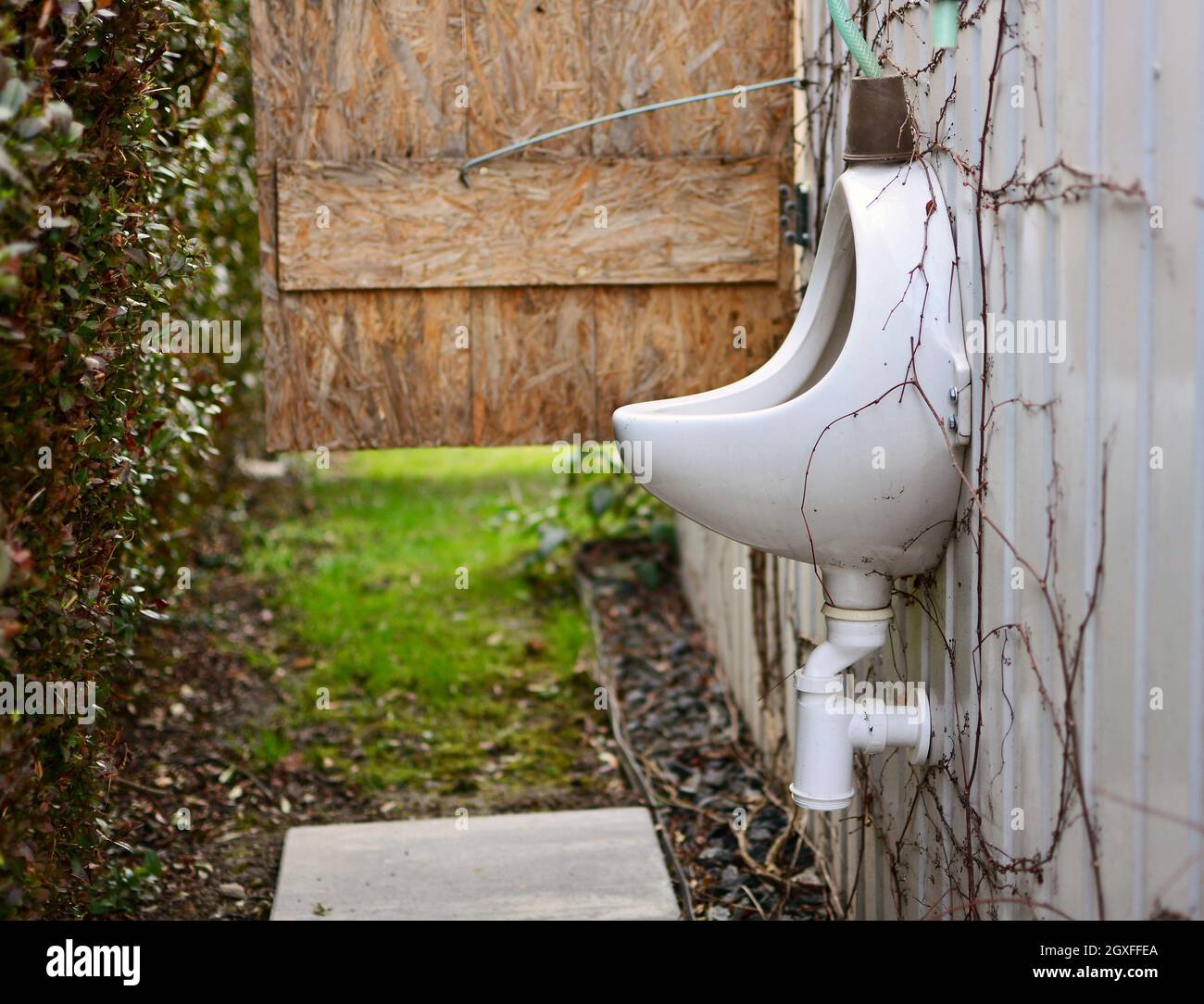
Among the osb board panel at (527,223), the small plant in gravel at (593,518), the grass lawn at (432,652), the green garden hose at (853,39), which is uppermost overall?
the green garden hose at (853,39)

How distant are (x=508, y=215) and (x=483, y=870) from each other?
5.63ft

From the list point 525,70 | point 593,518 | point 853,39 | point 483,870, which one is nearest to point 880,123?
point 853,39

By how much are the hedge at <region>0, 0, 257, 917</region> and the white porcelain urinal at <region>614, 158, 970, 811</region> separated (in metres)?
0.91

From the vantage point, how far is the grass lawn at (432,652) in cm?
439

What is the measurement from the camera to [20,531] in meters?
1.91

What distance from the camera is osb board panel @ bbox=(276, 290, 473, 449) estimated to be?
3.38 m

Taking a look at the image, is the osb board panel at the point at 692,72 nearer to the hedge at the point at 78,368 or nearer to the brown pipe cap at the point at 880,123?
the hedge at the point at 78,368

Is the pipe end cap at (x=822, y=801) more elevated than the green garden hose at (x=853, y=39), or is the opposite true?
the green garden hose at (x=853, y=39)

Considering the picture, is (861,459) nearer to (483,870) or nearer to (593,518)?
(483,870)

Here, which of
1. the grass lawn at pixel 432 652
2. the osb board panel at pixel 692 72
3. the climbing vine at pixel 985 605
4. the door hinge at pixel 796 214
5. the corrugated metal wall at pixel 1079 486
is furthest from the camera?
the grass lawn at pixel 432 652

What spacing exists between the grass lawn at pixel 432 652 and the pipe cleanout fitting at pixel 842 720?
5.99 feet

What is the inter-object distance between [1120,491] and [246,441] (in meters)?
6.46

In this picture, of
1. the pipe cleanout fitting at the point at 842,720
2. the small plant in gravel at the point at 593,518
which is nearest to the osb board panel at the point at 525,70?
the pipe cleanout fitting at the point at 842,720

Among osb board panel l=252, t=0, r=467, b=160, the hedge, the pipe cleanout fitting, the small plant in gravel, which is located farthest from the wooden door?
the small plant in gravel
